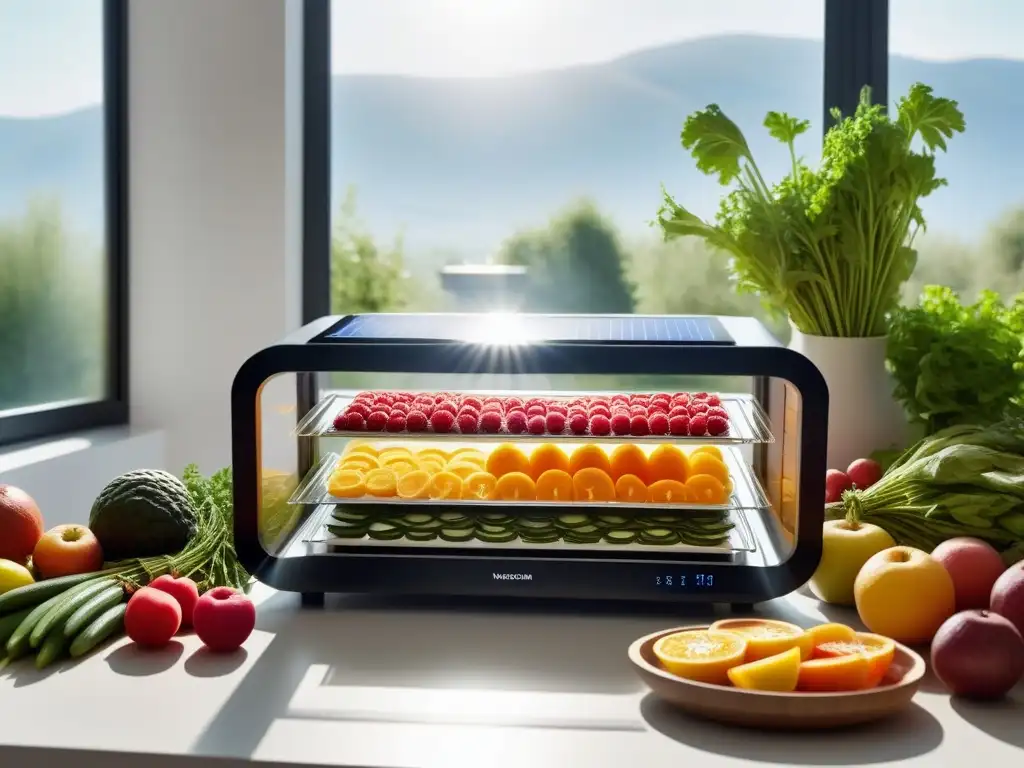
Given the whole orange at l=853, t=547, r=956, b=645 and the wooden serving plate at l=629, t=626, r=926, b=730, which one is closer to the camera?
the wooden serving plate at l=629, t=626, r=926, b=730

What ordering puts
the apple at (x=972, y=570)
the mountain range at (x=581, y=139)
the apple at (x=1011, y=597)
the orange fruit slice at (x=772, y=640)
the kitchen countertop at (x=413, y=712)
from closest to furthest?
the kitchen countertop at (x=413, y=712)
the orange fruit slice at (x=772, y=640)
the apple at (x=1011, y=597)
the apple at (x=972, y=570)
the mountain range at (x=581, y=139)

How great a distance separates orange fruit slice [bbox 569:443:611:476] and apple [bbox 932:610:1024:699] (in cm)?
46

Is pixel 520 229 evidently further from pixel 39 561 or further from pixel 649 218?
pixel 39 561

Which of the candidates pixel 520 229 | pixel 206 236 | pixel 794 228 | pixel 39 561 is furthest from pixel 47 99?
pixel 794 228

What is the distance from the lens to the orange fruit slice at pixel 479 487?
4.66 feet

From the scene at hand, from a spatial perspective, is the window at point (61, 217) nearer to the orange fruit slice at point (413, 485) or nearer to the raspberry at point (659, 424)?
the orange fruit slice at point (413, 485)

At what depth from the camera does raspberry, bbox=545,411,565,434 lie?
55.2 inches

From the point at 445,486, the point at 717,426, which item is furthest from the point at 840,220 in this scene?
the point at 445,486

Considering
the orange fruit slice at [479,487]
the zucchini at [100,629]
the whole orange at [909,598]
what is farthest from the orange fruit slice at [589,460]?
the zucchini at [100,629]

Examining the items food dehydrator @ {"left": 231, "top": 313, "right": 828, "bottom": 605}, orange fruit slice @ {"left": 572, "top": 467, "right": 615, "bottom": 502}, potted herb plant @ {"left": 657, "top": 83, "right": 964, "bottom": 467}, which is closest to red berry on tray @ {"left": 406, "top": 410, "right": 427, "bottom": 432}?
food dehydrator @ {"left": 231, "top": 313, "right": 828, "bottom": 605}

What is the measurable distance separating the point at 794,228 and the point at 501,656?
1059 mm

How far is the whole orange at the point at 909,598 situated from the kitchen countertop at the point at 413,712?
0.11m

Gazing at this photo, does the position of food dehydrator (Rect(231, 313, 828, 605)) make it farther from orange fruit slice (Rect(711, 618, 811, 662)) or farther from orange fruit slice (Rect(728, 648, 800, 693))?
orange fruit slice (Rect(728, 648, 800, 693))

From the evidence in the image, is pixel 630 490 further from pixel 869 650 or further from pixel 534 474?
pixel 869 650
